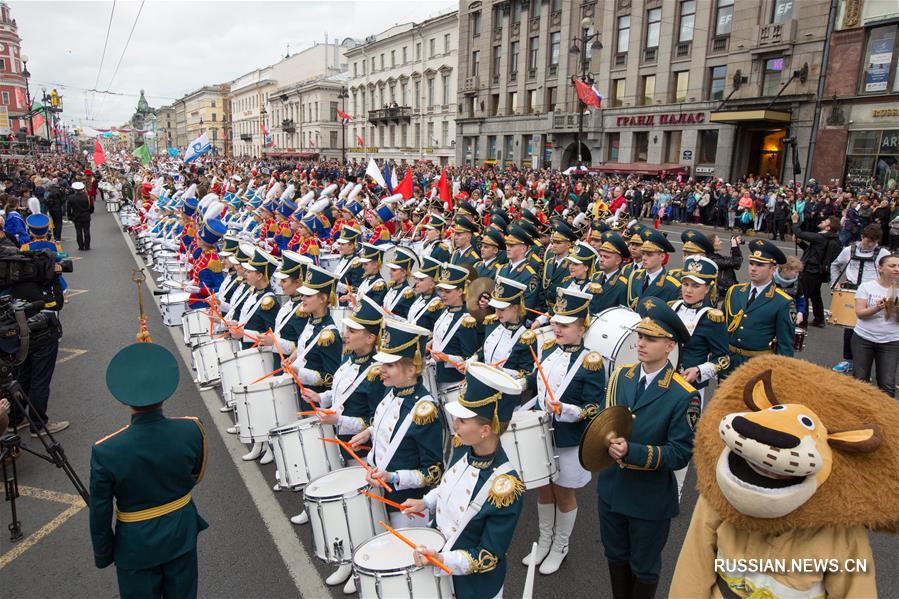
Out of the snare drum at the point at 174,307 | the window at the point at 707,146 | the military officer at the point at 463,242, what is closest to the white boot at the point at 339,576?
the military officer at the point at 463,242

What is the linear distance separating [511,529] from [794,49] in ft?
113

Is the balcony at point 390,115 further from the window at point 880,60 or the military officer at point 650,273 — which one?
the military officer at point 650,273

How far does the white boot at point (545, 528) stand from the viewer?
4688 millimetres

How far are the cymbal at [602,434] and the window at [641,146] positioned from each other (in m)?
38.1

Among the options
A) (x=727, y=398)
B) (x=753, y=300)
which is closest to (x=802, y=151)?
(x=753, y=300)

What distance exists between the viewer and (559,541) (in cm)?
466

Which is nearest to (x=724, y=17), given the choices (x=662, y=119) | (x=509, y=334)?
(x=662, y=119)

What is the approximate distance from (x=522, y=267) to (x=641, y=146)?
34101 mm

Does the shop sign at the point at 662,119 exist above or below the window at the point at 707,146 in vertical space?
above

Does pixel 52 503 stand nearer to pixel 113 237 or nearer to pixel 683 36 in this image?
pixel 113 237

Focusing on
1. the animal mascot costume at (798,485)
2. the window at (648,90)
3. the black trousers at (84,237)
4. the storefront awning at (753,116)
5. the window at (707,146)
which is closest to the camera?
the animal mascot costume at (798,485)

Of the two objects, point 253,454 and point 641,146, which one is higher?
point 641,146

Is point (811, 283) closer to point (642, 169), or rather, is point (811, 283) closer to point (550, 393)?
point (550, 393)

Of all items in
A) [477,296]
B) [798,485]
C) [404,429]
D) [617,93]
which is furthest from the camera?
[617,93]
